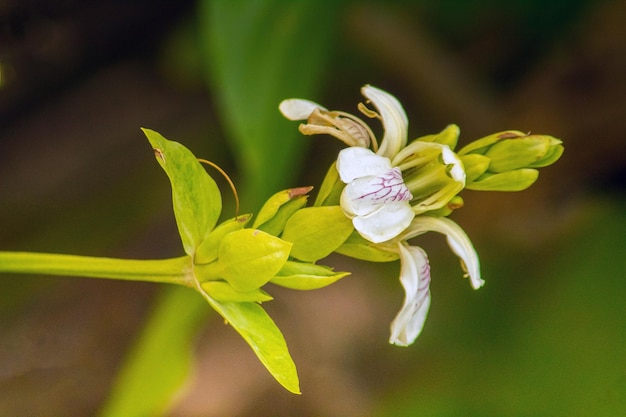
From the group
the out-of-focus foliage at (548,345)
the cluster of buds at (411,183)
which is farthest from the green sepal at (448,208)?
the out-of-focus foliage at (548,345)

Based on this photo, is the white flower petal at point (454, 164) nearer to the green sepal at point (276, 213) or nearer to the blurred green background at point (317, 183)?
the green sepal at point (276, 213)

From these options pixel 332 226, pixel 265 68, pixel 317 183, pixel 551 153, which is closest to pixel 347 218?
pixel 332 226

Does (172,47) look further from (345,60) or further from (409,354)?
(409,354)

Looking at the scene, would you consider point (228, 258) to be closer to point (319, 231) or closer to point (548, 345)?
point (319, 231)

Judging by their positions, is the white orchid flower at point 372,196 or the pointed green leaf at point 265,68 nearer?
the white orchid flower at point 372,196

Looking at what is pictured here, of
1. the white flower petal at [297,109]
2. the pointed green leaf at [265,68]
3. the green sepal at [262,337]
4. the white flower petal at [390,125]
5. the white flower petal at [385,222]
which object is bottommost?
the pointed green leaf at [265,68]

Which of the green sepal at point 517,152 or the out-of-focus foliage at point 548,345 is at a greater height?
the green sepal at point 517,152

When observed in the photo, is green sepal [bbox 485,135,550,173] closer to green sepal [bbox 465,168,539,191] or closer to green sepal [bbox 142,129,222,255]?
green sepal [bbox 465,168,539,191]
